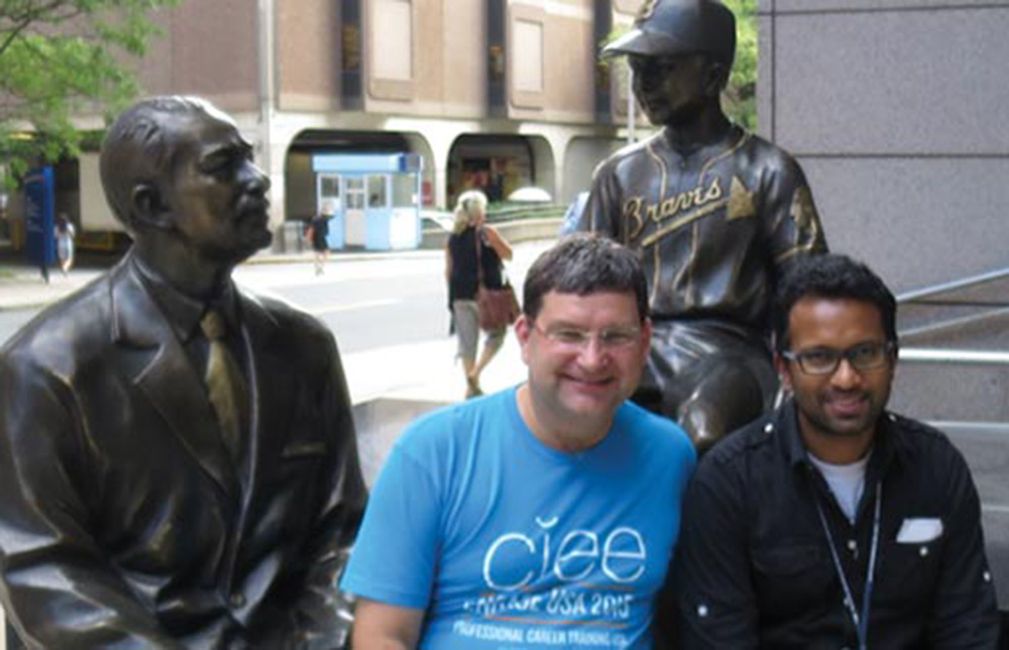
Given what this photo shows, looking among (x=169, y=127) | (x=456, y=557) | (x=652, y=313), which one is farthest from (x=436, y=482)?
(x=652, y=313)

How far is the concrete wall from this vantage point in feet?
26.8

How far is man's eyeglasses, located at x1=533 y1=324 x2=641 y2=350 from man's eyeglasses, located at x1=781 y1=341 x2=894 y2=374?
35 cm

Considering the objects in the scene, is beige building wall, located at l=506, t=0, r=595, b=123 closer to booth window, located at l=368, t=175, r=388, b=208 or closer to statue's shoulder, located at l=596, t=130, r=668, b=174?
booth window, located at l=368, t=175, r=388, b=208

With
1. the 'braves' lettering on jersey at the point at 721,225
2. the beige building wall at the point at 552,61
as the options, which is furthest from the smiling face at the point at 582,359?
the beige building wall at the point at 552,61

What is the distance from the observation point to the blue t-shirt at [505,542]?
7.77ft

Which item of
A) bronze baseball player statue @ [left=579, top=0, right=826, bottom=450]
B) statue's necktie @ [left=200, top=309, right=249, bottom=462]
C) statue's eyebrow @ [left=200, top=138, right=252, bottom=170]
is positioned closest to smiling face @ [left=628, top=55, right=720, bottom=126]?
bronze baseball player statue @ [left=579, top=0, right=826, bottom=450]

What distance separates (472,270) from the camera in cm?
1191

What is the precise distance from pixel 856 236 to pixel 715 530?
619 centimetres

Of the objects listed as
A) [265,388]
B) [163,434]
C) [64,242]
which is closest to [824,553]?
[265,388]

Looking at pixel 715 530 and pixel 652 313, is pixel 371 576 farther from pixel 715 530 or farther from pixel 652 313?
pixel 652 313

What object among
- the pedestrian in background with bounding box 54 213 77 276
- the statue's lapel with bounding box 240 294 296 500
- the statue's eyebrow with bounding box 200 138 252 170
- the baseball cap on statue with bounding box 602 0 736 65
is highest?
the baseball cap on statue with bounding box 602 0 736 65

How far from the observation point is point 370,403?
19.6 feet

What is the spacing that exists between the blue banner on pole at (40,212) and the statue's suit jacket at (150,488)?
27.1 meters

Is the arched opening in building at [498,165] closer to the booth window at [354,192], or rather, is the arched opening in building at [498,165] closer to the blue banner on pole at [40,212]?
the booth window at [354,192]
